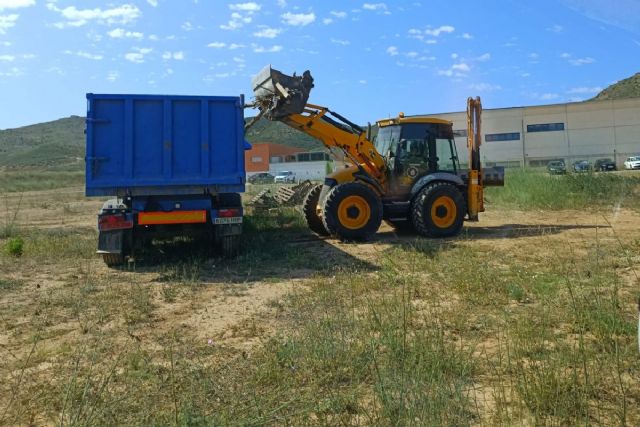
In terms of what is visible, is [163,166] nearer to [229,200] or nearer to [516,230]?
[229,200]

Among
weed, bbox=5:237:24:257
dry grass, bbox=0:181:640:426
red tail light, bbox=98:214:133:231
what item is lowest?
dry grass, bbox=0:181:640:426

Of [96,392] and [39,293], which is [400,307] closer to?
[96,392]

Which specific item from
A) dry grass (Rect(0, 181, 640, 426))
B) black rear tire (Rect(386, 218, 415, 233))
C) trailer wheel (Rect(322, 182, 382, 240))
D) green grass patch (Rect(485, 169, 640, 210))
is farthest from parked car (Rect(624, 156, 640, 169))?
trailer wheel (Rect(322, 182, 382, 240))

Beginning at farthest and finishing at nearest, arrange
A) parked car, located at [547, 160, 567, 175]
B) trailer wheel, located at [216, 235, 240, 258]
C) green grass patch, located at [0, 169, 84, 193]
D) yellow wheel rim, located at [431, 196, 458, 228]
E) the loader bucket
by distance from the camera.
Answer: green grass patch, located at [0, 169, 84, 193], parked car, located at [547, 160, 567, 175], yellow wheel rim, located at [431, 196, 458, 228], the loader bucket, trailer wheel, located at [216, 235, 240, 258]

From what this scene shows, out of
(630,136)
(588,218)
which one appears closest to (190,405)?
(588,218)

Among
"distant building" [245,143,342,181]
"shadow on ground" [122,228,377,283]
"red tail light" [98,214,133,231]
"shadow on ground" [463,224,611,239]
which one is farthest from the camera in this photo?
"distant building" [245,143,342,181]

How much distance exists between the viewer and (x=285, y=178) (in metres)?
56.6

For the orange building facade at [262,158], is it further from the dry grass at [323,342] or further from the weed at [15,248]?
the dry grass at [323,342]

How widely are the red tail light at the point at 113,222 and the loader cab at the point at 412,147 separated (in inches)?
233

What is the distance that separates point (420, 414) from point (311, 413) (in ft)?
2.31

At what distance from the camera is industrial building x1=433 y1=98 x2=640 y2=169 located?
55531mm

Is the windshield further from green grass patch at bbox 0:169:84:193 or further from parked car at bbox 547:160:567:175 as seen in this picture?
green grass patch at bbox 0:169:84:193

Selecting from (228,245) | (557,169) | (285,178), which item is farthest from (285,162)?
(228,245)

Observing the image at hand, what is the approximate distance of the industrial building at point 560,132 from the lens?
5553cm
